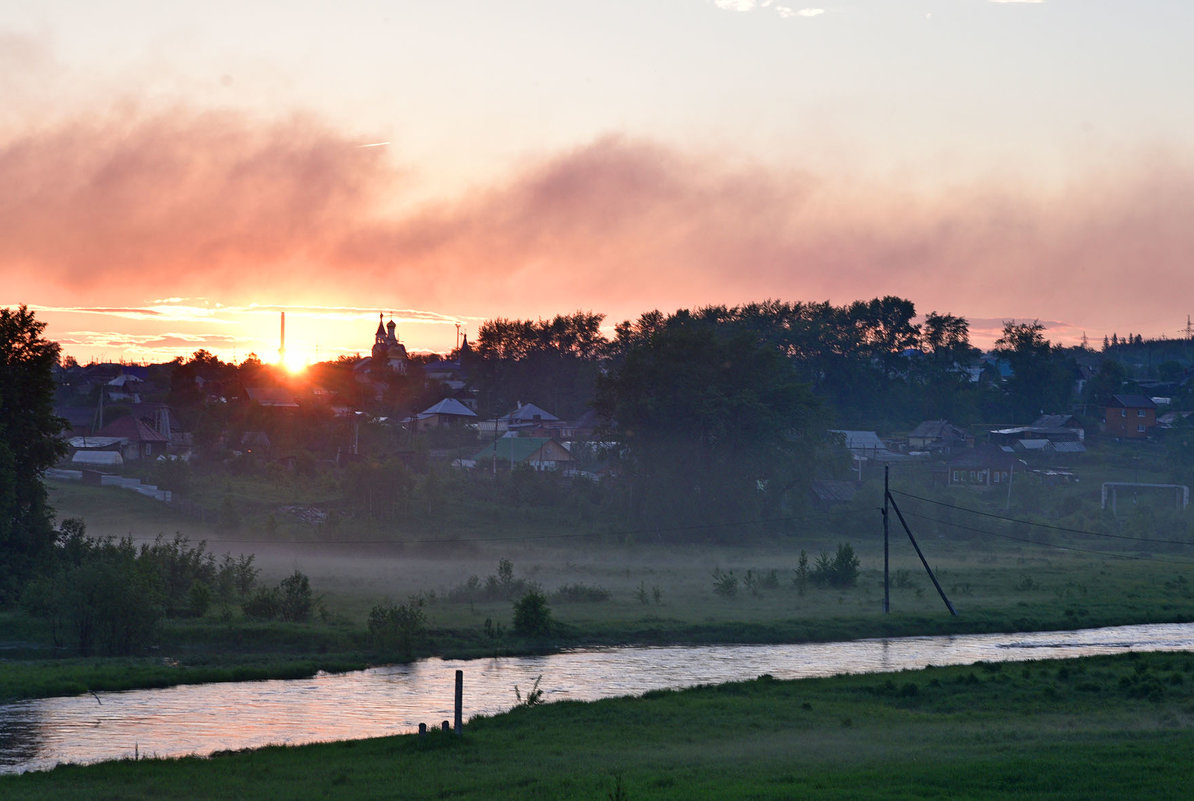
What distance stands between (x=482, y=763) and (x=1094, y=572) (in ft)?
179

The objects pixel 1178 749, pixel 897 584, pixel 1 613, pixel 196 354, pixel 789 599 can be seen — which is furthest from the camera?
pixel 196 354

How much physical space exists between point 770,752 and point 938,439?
117m

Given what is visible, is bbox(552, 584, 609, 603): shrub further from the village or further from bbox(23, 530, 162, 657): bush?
the village

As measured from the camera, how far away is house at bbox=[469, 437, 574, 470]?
107438 millimetres

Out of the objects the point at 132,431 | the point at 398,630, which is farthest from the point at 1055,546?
the point at 132,431

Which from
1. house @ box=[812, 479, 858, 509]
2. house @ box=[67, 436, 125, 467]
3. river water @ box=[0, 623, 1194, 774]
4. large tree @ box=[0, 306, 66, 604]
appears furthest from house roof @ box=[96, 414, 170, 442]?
river water @ box=[0, 623, 1194, 774]

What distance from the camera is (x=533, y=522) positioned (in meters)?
83.8

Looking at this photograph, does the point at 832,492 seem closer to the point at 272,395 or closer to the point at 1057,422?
the point at 1057,422

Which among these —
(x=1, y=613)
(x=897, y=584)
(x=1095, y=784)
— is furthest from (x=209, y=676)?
(x=897, y=584)

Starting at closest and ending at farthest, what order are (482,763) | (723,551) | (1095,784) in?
(1095,784)
(482,763)
(723,551)

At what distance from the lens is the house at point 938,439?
132 meters

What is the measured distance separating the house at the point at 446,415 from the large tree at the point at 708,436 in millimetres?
52335

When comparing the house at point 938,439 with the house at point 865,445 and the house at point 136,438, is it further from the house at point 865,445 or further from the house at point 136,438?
the house at point 136,438

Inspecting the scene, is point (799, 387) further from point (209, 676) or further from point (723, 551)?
point (209, 676)
